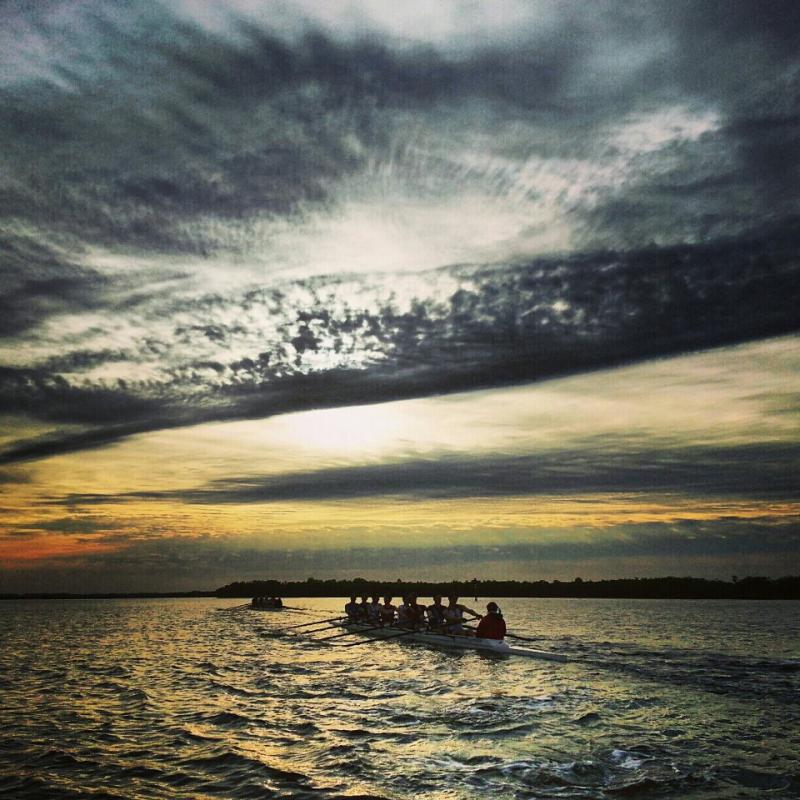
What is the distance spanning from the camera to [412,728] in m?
18.0

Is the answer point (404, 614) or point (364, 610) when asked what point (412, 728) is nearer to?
point (404, 614)

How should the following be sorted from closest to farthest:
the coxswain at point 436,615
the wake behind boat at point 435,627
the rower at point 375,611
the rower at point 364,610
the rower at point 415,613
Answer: the wake behind boat at point 435,627 < the coxswain at point 436,615 < the rower at point 415,613 < the rower at point 375,611 < the rower at point 364,610

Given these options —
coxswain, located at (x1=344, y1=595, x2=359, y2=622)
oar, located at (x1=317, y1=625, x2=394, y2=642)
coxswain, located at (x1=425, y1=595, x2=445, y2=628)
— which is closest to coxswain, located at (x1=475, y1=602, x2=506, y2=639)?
coxswain, located at (x1=425, y1=595, x2=445, y2=628)

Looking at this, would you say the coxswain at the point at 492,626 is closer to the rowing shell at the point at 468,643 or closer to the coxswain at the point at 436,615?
→ the rowing shell at the point at 468,643

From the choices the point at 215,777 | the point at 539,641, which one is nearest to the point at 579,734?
the point at 215,777

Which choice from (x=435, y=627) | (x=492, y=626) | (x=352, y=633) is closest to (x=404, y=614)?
(x=435, y=627)

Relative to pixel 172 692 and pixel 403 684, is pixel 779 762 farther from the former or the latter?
pixel 172 692

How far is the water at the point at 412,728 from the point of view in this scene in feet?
43.3

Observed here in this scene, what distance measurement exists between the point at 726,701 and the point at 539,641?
70.0ft

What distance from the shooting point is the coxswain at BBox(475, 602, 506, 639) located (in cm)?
3425

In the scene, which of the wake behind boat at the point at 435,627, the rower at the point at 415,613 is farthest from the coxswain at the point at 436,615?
the rower at the point at 415,613

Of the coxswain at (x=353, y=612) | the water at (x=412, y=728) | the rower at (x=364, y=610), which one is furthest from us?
the coxswain at (x=353, y=612)

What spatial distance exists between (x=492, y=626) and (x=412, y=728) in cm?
1726

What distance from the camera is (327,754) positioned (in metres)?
15.3
